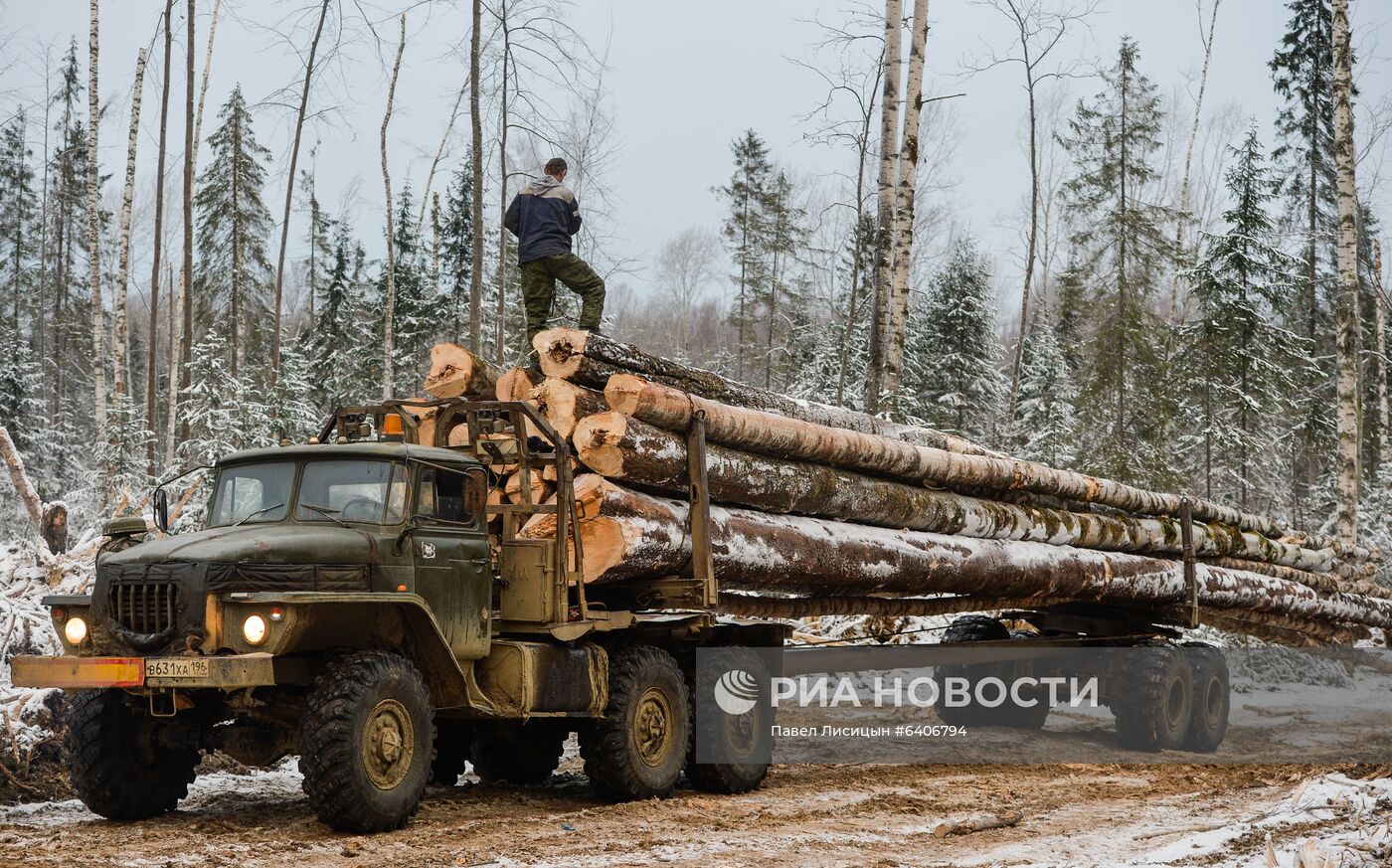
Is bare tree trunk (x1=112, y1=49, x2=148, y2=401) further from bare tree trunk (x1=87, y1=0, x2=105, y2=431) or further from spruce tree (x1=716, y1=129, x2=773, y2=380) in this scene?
spruce tree (x1=716, y1=129, x2=773, y2=380)

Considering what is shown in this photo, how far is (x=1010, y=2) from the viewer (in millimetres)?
24609

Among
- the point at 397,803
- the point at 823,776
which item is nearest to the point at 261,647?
the point at 397,803

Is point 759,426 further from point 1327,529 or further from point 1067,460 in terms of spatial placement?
point 1067,460

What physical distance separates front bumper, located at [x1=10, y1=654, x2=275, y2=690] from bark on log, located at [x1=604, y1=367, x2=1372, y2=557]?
3299 mm

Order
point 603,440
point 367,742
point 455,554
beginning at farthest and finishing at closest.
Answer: point 603,440 < point 455,554 < point 367,742

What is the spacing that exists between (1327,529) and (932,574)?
19634 mm

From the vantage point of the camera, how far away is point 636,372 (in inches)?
383

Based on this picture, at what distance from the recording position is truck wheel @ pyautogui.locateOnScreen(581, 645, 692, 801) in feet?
30.0

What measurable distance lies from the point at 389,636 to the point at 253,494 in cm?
136

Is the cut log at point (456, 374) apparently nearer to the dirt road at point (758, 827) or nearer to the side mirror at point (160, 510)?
the side mirror at point (160, 510)

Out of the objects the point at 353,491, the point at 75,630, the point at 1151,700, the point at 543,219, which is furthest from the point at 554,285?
the point at 1151,700

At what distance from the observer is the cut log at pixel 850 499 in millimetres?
9102

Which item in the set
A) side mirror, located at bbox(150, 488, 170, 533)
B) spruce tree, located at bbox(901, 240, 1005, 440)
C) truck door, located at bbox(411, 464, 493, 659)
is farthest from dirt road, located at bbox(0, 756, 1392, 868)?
spruce tree, located at bbox(901, 240, 1005, 440)

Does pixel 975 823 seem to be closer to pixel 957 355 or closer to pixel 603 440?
pixel 603 440
